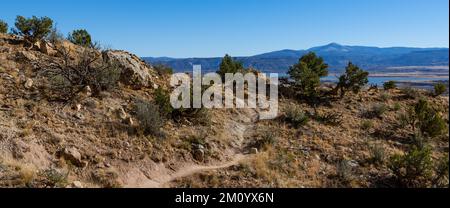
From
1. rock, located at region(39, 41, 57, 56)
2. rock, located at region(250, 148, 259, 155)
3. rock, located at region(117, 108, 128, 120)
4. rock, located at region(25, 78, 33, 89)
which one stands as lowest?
rock, located at region(250, 148, 259, 155)

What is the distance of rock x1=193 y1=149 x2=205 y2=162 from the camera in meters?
10.5

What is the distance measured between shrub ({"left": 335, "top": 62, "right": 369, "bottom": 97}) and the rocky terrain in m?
4.05

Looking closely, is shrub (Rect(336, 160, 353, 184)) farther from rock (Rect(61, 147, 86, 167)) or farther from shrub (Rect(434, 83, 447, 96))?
shrub (Rect(434, 83, 447, 96))

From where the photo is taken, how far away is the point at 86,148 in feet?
30.7

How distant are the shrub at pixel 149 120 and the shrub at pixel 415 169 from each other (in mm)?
7322

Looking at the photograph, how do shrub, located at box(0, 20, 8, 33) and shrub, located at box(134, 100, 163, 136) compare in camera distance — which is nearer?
shrub, located at box(134, 100, 163, 136)

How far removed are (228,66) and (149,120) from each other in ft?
30.5

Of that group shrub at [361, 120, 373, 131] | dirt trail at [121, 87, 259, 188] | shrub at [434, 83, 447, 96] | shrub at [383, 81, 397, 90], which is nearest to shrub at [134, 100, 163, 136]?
dirt trail at [121, 87, 259, 188]

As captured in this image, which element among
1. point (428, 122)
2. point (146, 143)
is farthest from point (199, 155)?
point (428, 122)

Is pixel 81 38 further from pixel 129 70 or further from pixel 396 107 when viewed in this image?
pixel 396 107

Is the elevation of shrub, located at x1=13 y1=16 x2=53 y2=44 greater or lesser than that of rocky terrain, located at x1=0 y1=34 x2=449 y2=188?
greater

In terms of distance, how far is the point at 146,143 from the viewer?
10.4m
